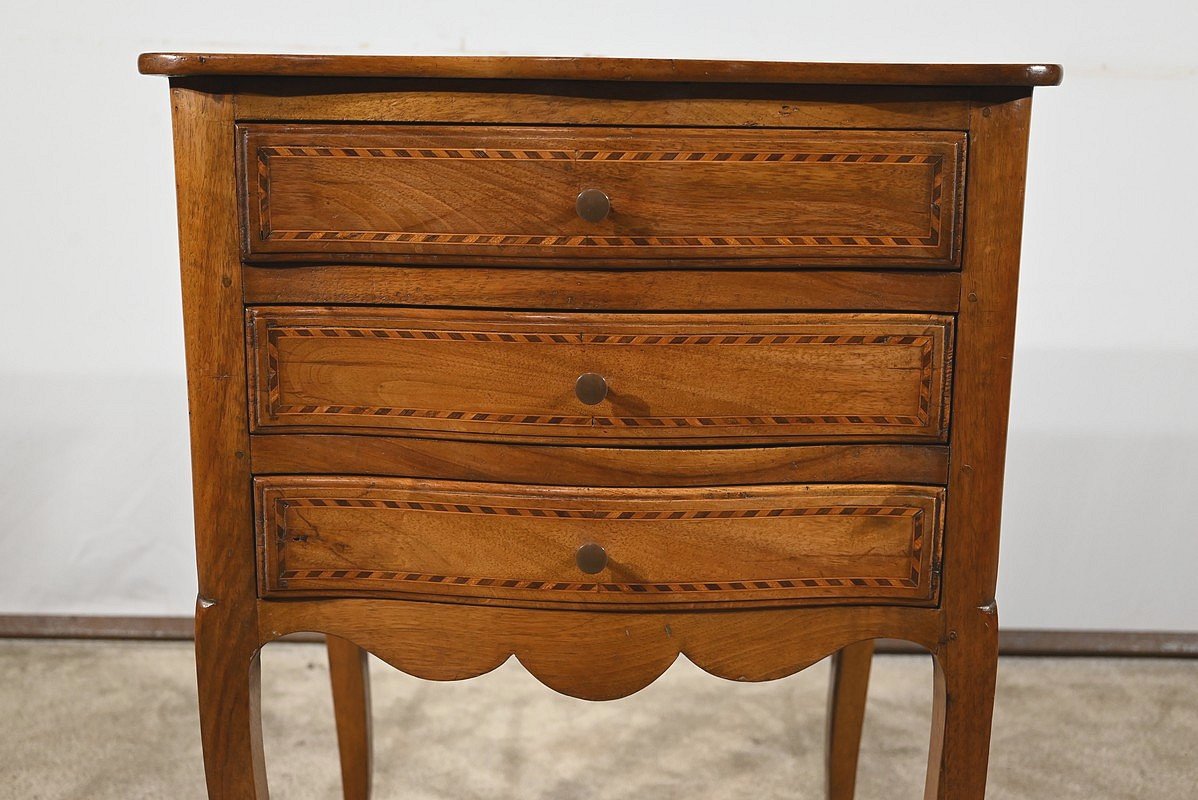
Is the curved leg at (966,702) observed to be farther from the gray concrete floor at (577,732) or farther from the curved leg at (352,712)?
the curved leg at (352,712)

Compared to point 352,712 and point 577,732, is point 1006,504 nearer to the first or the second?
point 577,732

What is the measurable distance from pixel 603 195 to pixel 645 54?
88cm

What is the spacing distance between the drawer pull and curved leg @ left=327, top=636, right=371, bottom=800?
0.47 m

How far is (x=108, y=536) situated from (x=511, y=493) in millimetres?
1184

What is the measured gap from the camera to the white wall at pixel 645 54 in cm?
177

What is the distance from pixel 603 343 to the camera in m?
0.97

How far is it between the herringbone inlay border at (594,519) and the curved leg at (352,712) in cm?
38

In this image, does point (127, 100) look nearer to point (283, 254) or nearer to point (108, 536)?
point (108, 536)

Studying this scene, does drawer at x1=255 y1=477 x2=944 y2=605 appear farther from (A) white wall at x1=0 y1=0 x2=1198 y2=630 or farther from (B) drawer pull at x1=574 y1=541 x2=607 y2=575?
(A) white wall at x1=0 y1=0 x2=1198 y2=630

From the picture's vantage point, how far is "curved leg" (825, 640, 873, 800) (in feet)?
4.58

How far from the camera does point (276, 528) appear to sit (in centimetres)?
101

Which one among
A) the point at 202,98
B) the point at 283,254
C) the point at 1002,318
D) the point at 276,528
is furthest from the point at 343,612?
the point at 1002,318

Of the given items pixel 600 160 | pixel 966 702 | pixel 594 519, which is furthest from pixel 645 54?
pixel 966 702

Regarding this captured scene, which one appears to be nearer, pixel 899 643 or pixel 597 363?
pixel 597 363
